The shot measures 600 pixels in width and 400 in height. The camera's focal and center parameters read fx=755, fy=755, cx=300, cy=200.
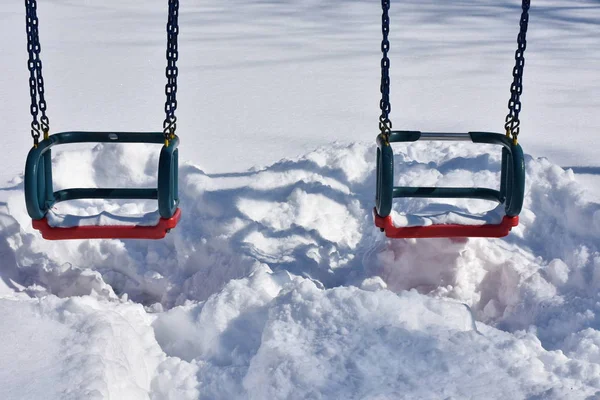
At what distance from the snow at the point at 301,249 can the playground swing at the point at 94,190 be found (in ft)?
0.20

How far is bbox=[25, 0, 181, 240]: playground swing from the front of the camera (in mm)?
2113

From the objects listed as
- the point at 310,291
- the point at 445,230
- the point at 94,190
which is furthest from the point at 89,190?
the point at 445,230

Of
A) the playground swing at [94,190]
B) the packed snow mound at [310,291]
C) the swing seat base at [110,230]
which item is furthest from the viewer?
the swing seat base at [110,230]

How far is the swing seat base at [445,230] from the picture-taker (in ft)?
7.34

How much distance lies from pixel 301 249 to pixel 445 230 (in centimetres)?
71

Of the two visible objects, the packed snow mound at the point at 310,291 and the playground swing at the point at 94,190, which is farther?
the playground swing at the point at 94,190

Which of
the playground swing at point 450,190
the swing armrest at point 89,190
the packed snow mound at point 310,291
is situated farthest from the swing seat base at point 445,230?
the swing armrest at point 89,190

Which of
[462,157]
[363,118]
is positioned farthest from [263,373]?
[363,118]

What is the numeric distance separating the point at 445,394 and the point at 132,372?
0.78 metres

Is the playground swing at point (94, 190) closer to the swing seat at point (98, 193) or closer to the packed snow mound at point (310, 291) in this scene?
the swing seat at point (98, 193)

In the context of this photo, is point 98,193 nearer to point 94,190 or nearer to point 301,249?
point 94,190

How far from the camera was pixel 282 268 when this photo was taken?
8.90 ft

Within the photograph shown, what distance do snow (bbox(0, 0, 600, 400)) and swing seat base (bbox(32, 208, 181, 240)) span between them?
0.16 feet

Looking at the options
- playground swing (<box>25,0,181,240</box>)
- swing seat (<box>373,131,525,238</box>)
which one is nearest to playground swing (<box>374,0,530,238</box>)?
swing seat (<box>373,131,525,238</box>)
